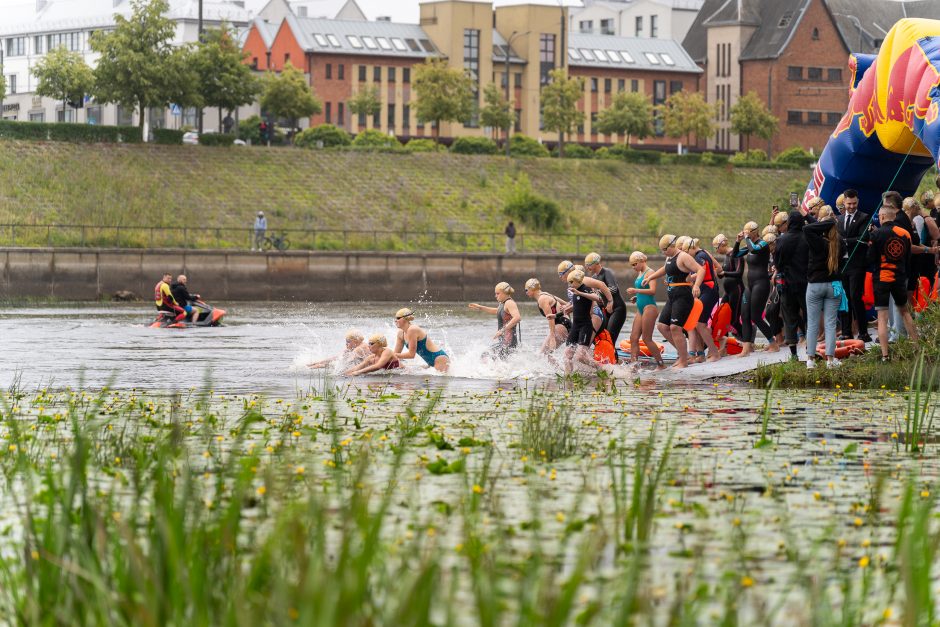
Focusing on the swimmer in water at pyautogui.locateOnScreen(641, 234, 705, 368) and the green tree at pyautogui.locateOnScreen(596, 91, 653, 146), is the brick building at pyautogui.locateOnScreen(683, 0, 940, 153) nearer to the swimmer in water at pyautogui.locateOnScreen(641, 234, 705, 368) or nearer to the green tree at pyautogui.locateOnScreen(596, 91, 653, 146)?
the green tree at pyautogui.locateOnScreen(596, 91, 653, 146)

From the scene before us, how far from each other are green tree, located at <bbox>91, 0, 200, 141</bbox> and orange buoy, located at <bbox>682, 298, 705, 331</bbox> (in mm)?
54796

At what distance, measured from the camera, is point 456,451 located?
11.3m

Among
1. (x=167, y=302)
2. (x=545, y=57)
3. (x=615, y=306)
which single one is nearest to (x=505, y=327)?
(x=615, y=306)

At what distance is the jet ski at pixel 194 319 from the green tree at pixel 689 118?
63.0 meters

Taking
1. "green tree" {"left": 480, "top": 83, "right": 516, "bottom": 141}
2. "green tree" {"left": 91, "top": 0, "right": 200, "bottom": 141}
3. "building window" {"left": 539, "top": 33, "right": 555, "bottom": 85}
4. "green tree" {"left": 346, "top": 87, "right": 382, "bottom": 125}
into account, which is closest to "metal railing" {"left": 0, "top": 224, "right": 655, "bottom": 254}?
"green tree" {"left": 91, "top": 0, "right": 200, "bottom": 141}

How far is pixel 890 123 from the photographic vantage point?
66.0 ft

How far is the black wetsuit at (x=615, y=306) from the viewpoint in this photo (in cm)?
2047

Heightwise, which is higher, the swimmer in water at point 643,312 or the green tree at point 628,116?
the green tree at point 628,116

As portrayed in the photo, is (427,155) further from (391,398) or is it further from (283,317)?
(391,398)

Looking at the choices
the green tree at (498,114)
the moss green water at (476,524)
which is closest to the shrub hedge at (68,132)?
the green tree at (498,114)

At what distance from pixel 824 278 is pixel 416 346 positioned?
556 centimetres

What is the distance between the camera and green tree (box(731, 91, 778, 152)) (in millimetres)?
98938

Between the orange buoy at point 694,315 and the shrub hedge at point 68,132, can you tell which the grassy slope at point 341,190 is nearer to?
the shrub hedge at point 68,132

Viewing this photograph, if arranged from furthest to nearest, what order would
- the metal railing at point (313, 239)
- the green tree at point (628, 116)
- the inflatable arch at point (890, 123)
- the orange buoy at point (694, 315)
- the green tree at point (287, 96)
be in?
the green tree at point (628, 116) → the green tree at point (287, 96) → the metal railing at point (313, 239) → the orange buoy at point (694, 315) → the inflatable arch at point (890, 123)
